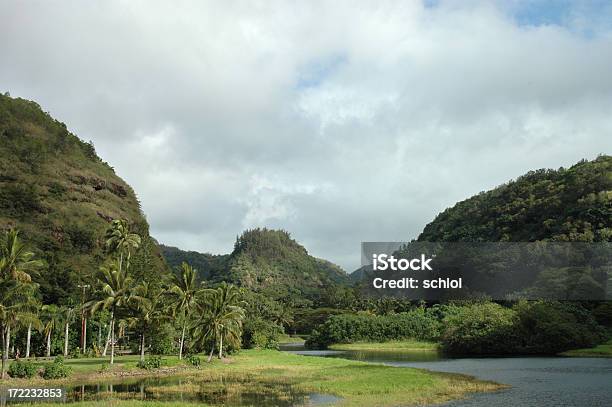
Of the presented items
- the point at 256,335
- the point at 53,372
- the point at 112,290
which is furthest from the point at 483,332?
the point at 53,372

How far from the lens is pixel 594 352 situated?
98.0 metres

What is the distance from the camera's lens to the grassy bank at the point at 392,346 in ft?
437

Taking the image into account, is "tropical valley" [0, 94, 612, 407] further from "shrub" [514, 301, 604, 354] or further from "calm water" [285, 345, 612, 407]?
"calm water" [285, 345, 612, 407]

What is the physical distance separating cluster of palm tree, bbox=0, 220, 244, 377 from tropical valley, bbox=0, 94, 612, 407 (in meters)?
0.21

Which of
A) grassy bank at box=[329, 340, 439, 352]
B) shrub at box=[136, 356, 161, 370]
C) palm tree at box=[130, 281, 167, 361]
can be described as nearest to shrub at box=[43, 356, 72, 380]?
shrub at box=[136, 356, 161, 370]

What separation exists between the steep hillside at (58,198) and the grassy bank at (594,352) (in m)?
82.4

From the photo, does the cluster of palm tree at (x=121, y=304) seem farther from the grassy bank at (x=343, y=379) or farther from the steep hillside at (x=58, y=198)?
the steep hillside at (x=58, y=198)

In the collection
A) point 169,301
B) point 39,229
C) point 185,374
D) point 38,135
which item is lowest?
point 185,374

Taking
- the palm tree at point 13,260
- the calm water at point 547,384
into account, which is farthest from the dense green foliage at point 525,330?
the palm tree at point 13,260

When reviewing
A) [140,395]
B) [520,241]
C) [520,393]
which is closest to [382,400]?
[520,393]

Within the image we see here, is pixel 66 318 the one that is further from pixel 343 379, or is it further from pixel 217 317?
pixel 343 379

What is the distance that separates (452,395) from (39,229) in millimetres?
119299

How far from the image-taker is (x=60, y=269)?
114 metres

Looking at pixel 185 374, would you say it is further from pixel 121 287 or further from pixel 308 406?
pixel 308 406
